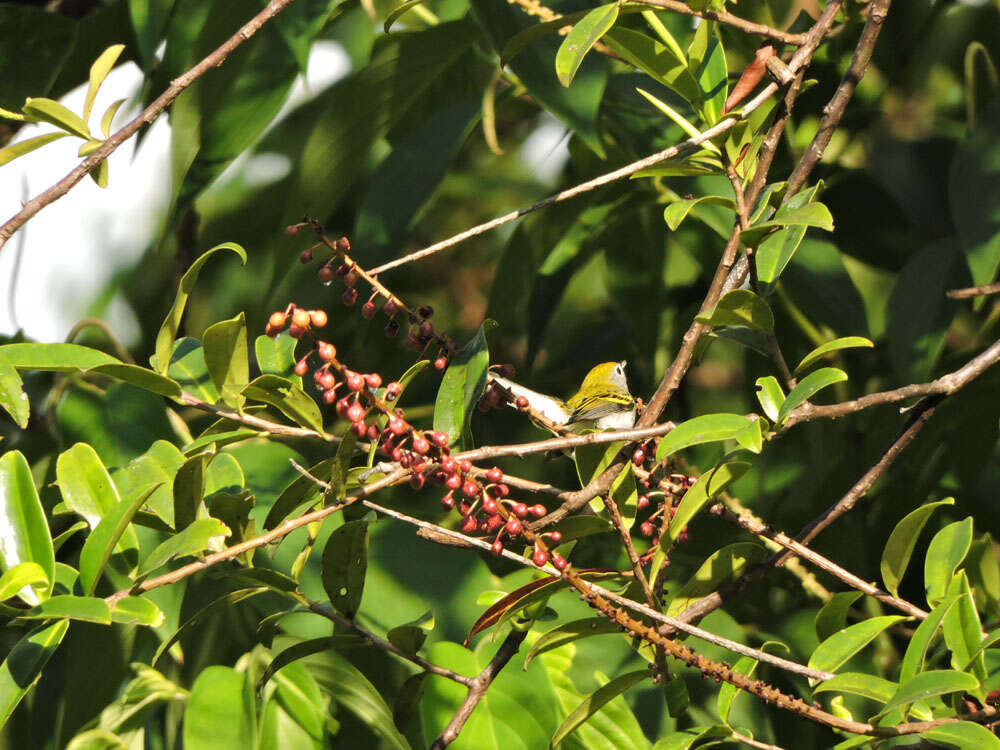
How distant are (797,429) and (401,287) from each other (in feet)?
2.68

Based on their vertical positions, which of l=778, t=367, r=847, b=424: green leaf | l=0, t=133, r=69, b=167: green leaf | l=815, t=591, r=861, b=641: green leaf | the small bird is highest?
l=0, t=133, r=69, b=167: green leaf

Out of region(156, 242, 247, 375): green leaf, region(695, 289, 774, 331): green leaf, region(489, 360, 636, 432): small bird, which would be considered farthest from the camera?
region(489, 360, 636, 432): small bird

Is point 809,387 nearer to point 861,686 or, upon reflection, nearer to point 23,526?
point 861,686

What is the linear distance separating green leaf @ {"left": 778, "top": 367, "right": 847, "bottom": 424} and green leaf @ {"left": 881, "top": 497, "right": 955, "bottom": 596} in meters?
0.16

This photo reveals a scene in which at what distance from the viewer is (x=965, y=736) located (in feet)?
1.91

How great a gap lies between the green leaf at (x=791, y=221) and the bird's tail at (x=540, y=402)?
244 mm

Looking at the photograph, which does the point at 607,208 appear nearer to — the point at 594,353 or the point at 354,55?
the point at 594,353

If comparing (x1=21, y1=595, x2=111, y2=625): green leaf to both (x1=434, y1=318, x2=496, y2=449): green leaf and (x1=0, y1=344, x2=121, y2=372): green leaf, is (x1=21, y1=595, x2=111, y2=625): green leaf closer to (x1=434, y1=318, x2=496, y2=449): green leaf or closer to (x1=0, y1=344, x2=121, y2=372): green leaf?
(x1=0, y1=344, x2=121, y2=372): green leaf

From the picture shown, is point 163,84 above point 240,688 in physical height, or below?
above

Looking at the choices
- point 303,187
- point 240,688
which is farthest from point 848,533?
point 303,187

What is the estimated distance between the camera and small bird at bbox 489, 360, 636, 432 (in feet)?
3.68

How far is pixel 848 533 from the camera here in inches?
46.3

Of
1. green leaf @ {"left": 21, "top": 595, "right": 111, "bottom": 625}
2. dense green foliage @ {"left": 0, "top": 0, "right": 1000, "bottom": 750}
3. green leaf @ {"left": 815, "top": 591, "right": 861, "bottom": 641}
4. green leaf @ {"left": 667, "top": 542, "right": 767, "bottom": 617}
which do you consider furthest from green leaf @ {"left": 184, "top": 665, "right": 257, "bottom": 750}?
green leaf @ {"left": 815, "top": 591, "right": 861, "bottom": 641}

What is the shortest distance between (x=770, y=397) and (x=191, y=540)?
41 centimetres
